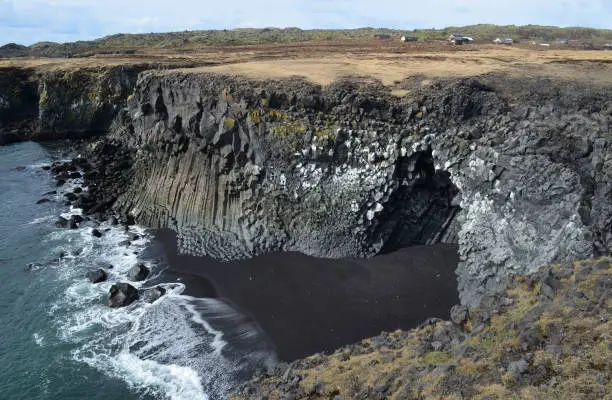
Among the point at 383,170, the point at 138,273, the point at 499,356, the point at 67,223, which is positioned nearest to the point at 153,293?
the point at 138,273

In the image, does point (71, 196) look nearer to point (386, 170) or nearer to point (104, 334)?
point (104, 334)

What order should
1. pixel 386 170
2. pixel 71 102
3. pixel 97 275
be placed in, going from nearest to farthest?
pixel 97 275
pixel 386 170
pixel 71 102

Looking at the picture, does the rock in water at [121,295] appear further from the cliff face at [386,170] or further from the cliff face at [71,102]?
the cliff face at [71,102]

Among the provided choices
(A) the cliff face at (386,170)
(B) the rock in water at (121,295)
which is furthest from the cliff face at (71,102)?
(B) the rock in water at (121,295)

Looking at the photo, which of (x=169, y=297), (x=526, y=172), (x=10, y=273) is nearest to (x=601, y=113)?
(x=526, y=172)

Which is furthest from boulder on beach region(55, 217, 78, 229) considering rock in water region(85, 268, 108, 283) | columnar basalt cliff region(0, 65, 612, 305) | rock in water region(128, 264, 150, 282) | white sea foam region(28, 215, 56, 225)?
rock in water region(128, 264, 150, 282)

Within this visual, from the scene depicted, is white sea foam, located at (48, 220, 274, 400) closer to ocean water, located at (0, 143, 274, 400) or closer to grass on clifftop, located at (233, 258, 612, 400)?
ocean water, located at (0, 143, 274, 400)

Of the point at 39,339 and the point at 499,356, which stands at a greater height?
the point at 499,356
